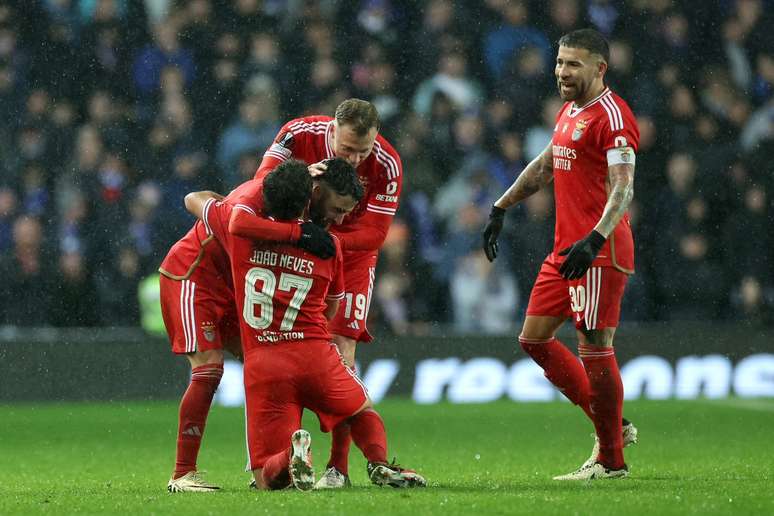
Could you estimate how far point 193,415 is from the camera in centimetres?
648

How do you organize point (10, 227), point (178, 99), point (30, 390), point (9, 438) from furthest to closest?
point (178, 99) < point (10, 227) < point (30, 390) < point (9, 438)

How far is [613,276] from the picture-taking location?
682 centimetres

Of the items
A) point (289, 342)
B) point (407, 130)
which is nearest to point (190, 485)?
point (289, 342)

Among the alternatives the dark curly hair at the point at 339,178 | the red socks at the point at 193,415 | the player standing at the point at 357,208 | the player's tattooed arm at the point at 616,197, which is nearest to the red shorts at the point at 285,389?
the red socks at the point at 193,415

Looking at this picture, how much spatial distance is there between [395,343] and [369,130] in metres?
5.91

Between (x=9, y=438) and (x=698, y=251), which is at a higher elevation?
(x=698, y=251)

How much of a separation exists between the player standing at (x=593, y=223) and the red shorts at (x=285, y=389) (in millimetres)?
1297

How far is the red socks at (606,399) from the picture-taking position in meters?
6.82

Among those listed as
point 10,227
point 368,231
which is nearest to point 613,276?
point 368,231

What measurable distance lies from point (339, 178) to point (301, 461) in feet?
4.08

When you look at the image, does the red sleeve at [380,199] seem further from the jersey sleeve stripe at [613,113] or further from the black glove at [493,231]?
the jersey sleeve stripe at [613,113]

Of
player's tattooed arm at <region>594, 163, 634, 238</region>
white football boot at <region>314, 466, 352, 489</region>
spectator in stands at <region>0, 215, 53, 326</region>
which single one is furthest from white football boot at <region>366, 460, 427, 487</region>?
spectator in stands at <region>0, 215, 53, 326</region>

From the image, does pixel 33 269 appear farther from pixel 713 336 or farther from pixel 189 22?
pixel 713 336

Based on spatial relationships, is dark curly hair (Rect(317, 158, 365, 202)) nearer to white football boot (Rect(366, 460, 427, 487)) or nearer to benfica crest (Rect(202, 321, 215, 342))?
benfica crest (Rect(202, 321, 215, 342))
